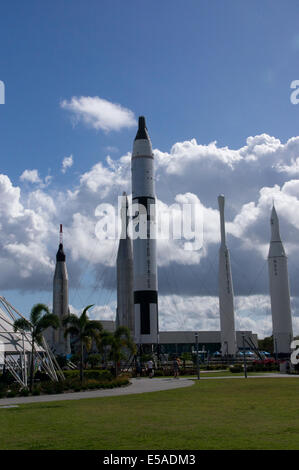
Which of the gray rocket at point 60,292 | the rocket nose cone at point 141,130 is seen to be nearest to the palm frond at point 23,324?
the rocket nose cone at point 141,130

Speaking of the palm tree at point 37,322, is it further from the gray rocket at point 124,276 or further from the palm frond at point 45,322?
the gray rocket at point 124,276

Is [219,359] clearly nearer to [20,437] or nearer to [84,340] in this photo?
[84,340]

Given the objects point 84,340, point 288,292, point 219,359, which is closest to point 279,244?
point 288,292

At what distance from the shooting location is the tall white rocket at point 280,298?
85.7 m

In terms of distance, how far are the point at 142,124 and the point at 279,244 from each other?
1283 inches

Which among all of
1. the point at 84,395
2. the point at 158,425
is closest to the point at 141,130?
the point at 84,395

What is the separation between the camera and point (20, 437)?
12688 millimetres

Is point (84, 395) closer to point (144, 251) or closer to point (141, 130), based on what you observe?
point (144, 251)

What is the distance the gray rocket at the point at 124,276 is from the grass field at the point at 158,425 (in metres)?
74.2

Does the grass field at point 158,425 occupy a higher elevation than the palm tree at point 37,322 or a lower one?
lower

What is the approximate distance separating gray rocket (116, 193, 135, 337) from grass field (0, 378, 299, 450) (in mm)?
74190

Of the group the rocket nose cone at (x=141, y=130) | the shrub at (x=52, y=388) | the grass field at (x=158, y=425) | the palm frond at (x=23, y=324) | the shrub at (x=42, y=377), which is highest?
the rocket nose cone at (x=141, y=130)

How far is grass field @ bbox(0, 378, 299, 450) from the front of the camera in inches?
444

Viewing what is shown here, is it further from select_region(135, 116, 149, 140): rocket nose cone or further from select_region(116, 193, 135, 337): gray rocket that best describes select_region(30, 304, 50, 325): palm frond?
select_region(116, 193, 135, 337): gray rocket
